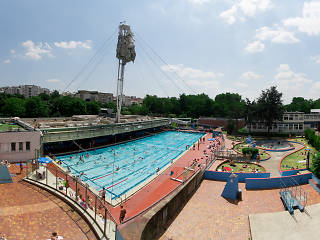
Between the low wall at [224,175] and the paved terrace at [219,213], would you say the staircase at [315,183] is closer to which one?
the paved terrace at [219,213]

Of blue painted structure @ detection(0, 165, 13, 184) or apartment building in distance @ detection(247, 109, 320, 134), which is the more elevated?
apartment building in distance @ detection(247, 109, 320, 134)

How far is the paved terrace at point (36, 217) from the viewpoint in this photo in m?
7.54

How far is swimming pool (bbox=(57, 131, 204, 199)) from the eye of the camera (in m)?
17.4

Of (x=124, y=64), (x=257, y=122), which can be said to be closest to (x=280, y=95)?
(x=257, y=122)

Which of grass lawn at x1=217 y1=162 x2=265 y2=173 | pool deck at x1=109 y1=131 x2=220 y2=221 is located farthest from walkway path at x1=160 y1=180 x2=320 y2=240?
grass lawn at x1=217 y1=162 x2=265 y2=173

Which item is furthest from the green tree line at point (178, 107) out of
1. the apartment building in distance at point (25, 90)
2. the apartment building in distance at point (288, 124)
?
the apartment building in distance at point (25, 90)

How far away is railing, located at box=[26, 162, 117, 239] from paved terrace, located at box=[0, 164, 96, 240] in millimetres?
419

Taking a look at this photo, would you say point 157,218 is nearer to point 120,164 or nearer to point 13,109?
point 120,164

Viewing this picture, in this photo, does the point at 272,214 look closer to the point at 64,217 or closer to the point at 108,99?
the point at 64,217

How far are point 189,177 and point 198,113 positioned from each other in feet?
180

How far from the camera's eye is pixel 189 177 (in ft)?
49.5

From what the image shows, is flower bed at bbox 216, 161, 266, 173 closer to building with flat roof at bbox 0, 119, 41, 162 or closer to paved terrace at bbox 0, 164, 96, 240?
paved terrace at bbox 0, 164, 96, 240

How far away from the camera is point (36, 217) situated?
8.52 m

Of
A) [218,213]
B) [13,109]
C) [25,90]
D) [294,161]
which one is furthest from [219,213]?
[25,90]
